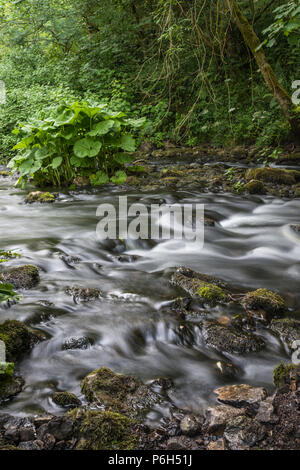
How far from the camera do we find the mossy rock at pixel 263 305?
2.72 meters

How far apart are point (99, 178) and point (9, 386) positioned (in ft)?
18.1

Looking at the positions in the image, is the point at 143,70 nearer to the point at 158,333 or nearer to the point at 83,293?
the point at 83,293

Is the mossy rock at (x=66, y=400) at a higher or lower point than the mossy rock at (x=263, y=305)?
lower

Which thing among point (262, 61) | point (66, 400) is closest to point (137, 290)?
point (66, 400)

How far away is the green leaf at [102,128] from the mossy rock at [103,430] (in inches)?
203

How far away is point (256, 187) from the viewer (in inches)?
252

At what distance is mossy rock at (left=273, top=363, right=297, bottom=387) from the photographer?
1888 millimetres

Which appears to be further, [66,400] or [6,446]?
[66,400]

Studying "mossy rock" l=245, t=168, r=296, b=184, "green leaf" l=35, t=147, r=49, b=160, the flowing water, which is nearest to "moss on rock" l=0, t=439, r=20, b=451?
the flowing water

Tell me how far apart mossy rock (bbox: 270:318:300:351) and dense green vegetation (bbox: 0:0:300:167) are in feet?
16.9

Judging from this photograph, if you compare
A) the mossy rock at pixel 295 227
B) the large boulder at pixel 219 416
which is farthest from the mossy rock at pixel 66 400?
the mossy rock at pixel 295 227

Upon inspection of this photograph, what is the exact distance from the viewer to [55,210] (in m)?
5.98

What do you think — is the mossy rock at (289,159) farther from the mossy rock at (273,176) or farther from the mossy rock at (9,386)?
the mossy rock at (9,386)

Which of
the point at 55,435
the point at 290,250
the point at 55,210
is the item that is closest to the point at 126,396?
the point at 55,435
